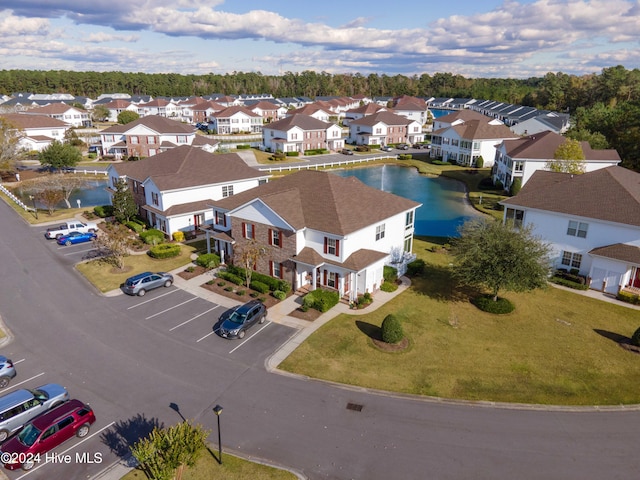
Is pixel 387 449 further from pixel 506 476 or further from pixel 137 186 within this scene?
pixel 137 186

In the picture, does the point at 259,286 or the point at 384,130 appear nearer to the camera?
the point at 259,286

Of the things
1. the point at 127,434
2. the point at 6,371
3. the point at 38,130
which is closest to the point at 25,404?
the point at 6,371

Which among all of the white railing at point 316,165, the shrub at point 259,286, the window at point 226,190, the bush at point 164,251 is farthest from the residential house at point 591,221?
the white railing at point 316,165

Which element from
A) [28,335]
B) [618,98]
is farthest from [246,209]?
[618,98]

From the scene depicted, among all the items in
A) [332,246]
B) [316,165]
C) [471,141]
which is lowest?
[316,165]

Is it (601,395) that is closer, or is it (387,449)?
(387,449)

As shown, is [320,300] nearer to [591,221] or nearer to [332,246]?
[332,246]

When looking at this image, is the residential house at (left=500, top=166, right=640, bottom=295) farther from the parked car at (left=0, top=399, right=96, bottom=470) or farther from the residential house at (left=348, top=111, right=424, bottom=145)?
the residential house at (left=348, top=111, right=424, bottom=145)
